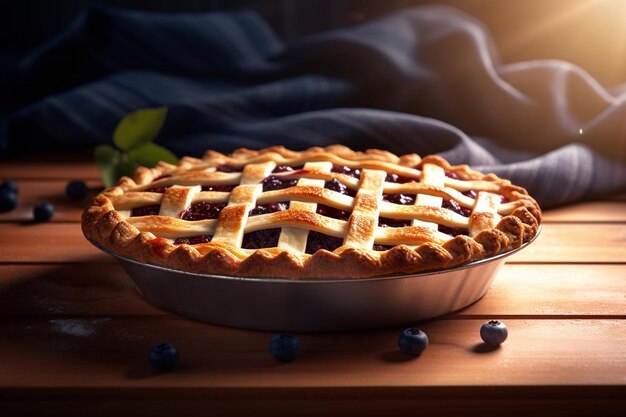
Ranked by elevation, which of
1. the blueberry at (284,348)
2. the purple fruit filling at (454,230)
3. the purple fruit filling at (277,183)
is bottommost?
the blueberry at (284,348)

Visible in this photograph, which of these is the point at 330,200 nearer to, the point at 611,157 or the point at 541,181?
the point at 541,181

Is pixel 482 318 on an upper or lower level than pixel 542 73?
lower

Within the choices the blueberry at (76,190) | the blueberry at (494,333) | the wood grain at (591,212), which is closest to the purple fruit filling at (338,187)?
the blueberry at (494,333)

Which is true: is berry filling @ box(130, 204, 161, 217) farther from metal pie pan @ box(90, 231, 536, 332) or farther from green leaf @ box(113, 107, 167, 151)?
green leaf @ box(113, 107, 167, 151)

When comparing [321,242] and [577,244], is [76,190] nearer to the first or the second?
[321,242]

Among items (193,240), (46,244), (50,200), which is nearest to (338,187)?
(193,240)

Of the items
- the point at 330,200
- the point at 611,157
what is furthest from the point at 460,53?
the point at 330,200

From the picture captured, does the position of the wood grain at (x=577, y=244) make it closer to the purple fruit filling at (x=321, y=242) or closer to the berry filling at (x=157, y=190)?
the purple fruit filling at (x=321, y=242)
